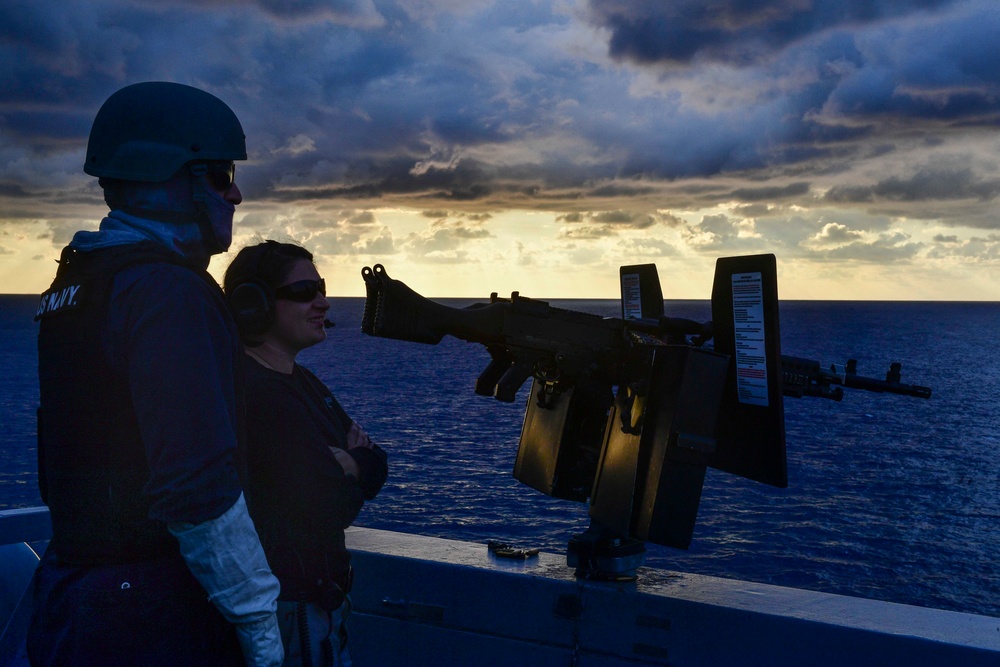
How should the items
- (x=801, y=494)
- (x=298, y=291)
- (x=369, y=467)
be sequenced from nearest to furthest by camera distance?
(x=298, y=291) → (x=369, y=467) → (x=801, y=494)

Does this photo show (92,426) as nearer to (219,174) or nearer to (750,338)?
(219,174)

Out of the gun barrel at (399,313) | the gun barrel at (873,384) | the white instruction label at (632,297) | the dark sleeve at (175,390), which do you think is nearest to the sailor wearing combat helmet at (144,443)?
the dark sleeve at (175,390)

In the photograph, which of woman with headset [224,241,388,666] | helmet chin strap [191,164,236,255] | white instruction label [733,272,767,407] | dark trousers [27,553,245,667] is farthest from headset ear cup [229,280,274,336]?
white instruction label [733,272,767,407]

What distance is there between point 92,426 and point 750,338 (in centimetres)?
322

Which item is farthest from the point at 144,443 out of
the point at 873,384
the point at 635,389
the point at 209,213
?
the point at 873,384

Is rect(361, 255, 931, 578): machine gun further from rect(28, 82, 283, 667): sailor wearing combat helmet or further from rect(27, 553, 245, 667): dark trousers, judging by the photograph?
Answer: rect(27, 553, 245, 667): dark trousers

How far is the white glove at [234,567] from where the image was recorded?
2238mm

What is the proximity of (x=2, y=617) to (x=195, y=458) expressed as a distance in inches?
161

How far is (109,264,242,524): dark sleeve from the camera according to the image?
2.20 meters

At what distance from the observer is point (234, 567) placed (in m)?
2.27

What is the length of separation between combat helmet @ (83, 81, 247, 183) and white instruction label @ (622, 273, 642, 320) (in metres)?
3.60

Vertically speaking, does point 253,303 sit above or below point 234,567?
above

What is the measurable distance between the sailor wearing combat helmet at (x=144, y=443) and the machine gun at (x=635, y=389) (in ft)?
6.16

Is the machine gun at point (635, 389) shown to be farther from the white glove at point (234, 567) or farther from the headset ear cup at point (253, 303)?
the white glove at point (234, 567)
